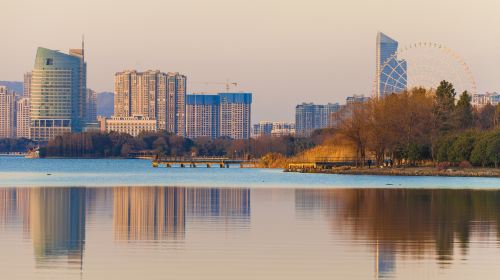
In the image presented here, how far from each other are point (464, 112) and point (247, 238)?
77.8 meters

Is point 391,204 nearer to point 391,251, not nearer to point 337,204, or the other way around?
point 337,204

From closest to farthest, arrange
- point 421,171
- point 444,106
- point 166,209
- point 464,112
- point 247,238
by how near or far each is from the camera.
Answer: point 247,238 → point 166,209 → point 421,171 → point 444,106 → point 464,112

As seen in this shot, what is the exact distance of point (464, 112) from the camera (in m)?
102

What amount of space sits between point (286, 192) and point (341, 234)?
80.6ft

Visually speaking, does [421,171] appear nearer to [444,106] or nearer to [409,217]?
[444,106]

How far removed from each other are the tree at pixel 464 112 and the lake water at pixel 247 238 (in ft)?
184

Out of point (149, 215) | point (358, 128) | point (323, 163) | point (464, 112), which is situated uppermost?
point (464, 112)

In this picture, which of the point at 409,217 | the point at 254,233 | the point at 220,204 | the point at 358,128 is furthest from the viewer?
the point at 358,128

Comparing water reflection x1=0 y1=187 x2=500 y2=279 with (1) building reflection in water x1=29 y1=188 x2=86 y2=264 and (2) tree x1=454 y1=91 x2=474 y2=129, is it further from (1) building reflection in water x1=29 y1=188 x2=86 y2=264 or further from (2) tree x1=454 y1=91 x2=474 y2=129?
(2) tree x1=454 y1=91 x2=474 y2=129

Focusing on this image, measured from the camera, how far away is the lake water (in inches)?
815

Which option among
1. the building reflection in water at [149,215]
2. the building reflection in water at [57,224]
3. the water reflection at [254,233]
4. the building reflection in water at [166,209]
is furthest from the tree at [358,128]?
the building reflection in water at [57,224]

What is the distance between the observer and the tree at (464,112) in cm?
9981

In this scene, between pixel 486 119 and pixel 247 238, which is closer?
pixel 247 238

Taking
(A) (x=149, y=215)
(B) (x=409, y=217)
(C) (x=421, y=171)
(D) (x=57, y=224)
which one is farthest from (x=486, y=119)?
(D) (x=57, y=224)
